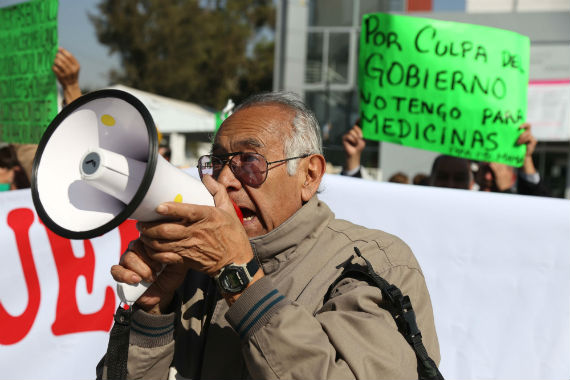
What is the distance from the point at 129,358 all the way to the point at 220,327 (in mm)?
248

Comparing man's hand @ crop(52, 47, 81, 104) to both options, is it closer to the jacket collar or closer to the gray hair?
the gray hair

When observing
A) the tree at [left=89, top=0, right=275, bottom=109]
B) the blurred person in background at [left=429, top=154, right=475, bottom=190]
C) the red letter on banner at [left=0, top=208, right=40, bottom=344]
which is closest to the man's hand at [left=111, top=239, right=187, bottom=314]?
the red letter on banner at [left=0, top=208, right=40, bottom=344]

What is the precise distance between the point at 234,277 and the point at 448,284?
4.91ft

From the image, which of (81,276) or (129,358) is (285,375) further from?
(81,276)

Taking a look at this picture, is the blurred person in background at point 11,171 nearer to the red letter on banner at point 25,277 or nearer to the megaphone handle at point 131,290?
the red letter on banner at point 25,277

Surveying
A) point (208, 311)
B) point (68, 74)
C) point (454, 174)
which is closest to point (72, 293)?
point (208, 311)

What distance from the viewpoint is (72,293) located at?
101 inches

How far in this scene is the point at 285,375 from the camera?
120cm

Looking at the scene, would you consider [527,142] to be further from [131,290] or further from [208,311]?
[131,290]

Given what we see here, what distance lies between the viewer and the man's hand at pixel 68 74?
3365 mm

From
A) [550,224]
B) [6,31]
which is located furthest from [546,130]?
[6,31]

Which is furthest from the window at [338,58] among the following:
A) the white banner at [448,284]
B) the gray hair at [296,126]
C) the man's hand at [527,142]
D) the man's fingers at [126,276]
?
the man's fingers at [126,276]

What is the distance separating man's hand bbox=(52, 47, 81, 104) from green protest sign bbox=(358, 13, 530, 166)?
Answer: 1.76m

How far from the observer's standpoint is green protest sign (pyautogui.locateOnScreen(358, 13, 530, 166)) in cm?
341
